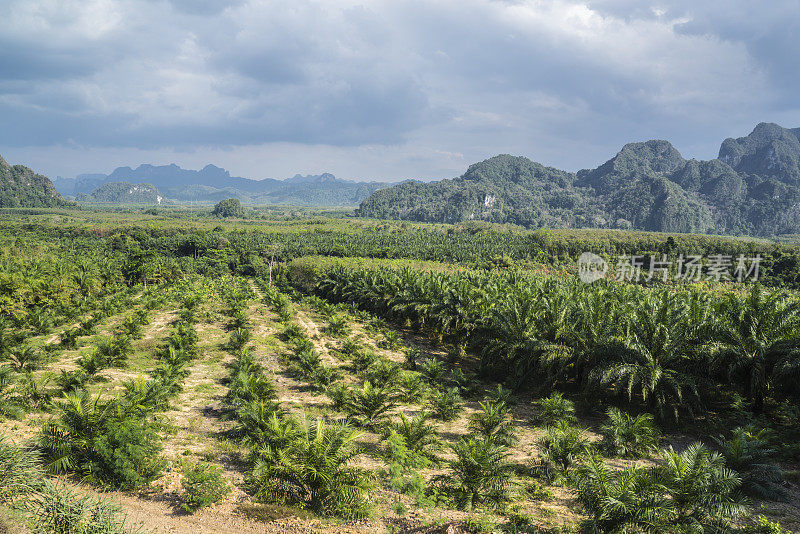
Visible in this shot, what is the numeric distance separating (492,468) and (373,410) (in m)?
6.68

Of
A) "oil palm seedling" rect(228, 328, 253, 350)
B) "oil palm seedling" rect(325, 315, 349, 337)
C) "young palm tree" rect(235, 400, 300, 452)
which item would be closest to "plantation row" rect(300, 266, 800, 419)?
"oil palm seedling" rect(325, 315, 349, 337)

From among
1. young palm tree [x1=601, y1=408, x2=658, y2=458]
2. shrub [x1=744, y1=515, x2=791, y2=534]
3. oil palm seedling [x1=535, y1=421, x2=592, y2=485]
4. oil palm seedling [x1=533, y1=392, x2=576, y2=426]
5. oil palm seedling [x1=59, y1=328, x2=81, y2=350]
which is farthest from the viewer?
oil palm seedling [x1=59, y1=328, x2=81, y2=350]

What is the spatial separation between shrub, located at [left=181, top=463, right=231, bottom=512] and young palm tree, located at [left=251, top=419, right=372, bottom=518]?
0.83 m

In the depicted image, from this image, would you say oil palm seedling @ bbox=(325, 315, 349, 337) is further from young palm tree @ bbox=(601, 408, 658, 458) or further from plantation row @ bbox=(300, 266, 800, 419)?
young palm tree @ bbox=(601, 408, 658, 458)

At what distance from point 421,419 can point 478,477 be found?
3884 mm

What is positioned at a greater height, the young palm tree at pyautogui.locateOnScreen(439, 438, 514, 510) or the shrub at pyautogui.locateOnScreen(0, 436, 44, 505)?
the shrub at pyautogui.locateOnScreen(0, 436, 44, 505)

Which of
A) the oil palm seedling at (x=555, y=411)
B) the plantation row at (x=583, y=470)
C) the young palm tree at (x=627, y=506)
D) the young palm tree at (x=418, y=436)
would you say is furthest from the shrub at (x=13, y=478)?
the oil palm seedling at (x=555, y=411)

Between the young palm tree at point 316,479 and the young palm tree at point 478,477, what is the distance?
244 centimetres

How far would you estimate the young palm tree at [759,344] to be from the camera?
14909 millimetres

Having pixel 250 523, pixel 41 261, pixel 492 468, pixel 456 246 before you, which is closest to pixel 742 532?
pixel 492 468

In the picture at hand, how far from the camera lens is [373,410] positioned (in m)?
16.4

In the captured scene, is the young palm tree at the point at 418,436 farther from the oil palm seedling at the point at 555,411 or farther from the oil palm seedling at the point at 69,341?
the oil palm seedling at the point at 69,341

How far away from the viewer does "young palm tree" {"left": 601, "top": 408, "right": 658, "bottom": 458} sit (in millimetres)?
13883

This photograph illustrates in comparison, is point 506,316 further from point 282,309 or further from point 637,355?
point 282,309
